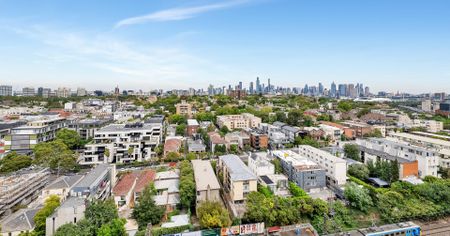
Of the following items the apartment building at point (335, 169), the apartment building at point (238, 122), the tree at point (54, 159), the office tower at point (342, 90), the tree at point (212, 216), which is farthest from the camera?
the office tower at point (342, 90)

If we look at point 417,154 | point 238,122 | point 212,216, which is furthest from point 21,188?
point 417,154

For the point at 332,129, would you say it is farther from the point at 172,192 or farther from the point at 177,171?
the point at 172,192

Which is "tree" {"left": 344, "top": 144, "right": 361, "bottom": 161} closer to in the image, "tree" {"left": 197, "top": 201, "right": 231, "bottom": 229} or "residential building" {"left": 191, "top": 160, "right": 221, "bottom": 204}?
"residential building" {"left": 191, "top": 160, "right": 221, "bottom": 204}

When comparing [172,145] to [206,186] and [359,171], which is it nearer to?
[206,186]

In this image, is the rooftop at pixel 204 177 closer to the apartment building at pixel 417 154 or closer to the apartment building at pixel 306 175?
the apartment building at pixel 306 175

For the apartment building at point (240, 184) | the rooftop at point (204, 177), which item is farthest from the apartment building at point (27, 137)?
the apartment building at point (240, 184)

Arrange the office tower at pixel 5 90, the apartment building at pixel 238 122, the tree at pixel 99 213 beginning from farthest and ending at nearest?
1. the office tower at pixel 5 90
2. the apartment building at pixel 238 122
3. the tree at pixel 99 213
